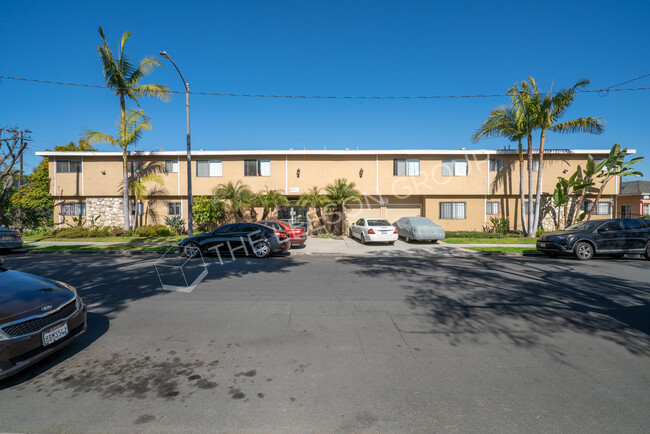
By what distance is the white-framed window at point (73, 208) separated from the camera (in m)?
21.7

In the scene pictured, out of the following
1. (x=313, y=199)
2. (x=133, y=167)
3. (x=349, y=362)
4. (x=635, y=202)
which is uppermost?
(x=133, y=167)

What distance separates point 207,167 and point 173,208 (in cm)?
377

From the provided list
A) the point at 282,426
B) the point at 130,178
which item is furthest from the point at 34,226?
the point at 282,426

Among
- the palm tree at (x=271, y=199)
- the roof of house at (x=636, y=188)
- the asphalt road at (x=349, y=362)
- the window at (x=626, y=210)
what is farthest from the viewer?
the roof of house at (x=636, y=188)

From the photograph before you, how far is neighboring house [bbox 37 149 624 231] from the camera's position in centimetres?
2117

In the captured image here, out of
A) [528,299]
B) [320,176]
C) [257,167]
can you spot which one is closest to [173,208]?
[257,167]

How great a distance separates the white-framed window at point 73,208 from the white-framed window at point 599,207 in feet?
112

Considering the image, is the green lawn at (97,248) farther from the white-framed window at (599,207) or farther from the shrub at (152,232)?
the white-framed window at (599,207)

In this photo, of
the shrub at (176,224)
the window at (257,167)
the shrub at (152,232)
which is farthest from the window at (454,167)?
the shrub at (152,232)

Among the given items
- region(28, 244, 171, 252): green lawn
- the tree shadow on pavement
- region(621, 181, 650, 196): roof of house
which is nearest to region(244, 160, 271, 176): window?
region(28, 244, 171, 252): green lawn

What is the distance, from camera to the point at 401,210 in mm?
22672

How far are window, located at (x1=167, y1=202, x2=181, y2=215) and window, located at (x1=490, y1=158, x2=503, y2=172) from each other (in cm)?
2154

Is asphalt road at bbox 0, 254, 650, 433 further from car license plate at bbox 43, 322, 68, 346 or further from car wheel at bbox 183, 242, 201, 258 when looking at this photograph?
car wheel at bbox 183, 242, 201, 258

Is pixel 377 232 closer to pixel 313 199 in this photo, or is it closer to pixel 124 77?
pixel 313 199
